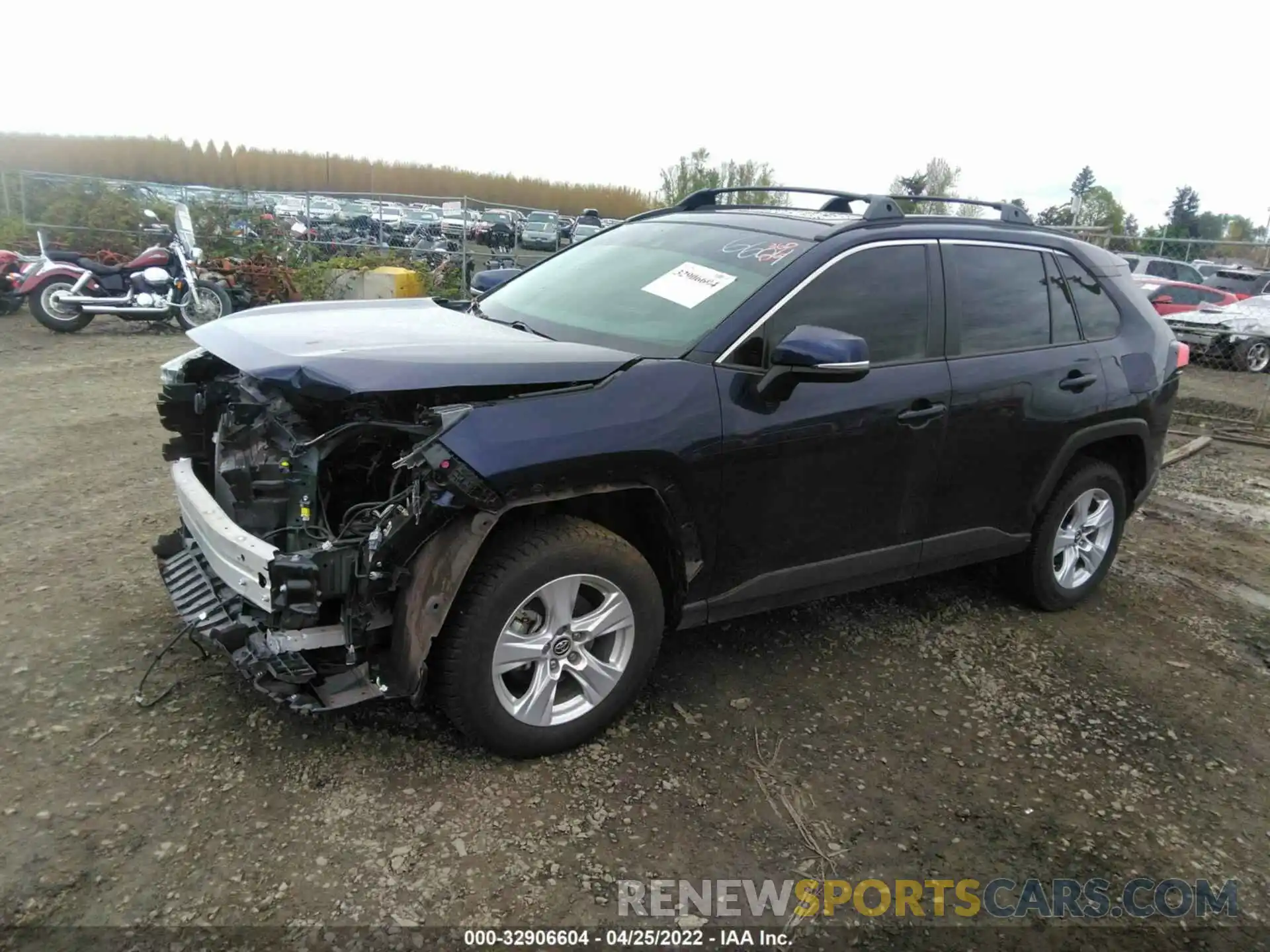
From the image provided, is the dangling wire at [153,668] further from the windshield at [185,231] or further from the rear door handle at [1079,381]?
the windshield at [185,231]

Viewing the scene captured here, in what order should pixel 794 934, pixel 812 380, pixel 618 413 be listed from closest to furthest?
pixel 794 934 < pixel 618 413 < pixel 812 380

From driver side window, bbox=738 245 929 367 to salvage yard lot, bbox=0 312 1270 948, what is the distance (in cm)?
Answer: 141

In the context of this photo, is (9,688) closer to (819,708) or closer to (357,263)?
(819,708)

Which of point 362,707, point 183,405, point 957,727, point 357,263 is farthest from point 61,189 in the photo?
point 957,727

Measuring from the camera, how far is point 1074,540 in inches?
174

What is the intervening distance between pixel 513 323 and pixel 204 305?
9.80 meters

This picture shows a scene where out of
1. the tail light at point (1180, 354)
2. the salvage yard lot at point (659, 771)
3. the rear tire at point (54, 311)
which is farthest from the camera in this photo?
the rear tire at point (54, 311)

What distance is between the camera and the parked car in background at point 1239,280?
18.9m

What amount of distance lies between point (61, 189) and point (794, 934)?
18304 millimetres

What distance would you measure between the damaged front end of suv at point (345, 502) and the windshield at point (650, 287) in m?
0.30

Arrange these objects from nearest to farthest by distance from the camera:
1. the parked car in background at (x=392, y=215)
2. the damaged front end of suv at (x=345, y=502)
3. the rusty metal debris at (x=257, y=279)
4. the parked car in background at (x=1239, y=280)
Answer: the damaged front end of suv at (x=345, y=502) → the rusty metal debris at (x=257, y=279) → the parked car in background at (x=1239, y=280) → the parked car in background at (x=392, y=215)

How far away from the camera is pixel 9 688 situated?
3.11 m

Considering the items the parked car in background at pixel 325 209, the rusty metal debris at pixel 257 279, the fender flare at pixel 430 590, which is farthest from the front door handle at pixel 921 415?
the parked car in background at pixel 325 209

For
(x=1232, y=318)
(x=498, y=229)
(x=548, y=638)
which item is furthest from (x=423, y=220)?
(x=548, y=638)
